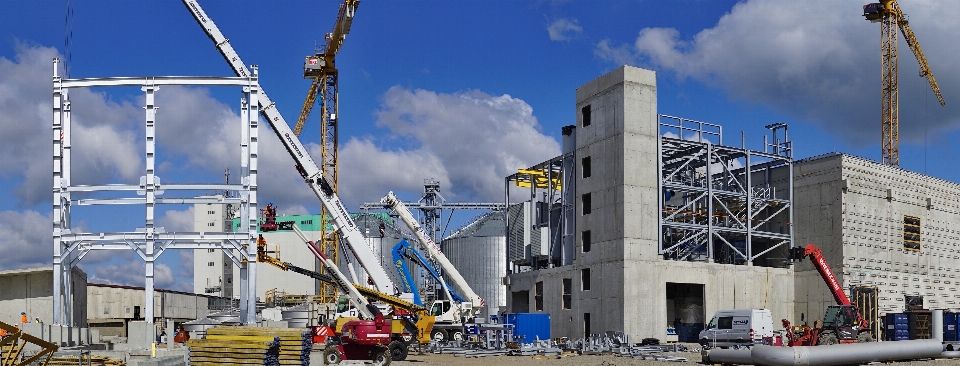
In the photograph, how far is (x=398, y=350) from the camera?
117ft

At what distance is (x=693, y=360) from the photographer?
123ft

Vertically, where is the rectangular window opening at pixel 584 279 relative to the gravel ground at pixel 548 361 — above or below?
above

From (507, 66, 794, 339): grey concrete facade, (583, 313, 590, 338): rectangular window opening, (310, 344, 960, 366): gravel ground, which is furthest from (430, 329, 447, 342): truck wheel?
(310, 344, 960, 366): gravel ground

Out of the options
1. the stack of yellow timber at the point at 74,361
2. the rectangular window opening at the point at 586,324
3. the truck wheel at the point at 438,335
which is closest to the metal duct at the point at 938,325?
the rectangular window opening at the point at 586,324

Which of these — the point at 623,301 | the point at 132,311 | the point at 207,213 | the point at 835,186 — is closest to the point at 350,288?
the point at 623,301

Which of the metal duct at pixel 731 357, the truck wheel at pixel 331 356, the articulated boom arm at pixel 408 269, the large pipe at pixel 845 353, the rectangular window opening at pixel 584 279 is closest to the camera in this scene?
the large pipe at pixel 845 353

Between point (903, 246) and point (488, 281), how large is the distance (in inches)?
1398

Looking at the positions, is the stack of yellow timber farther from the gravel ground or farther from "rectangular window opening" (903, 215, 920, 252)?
"rectangular window opening" (903, 215, 920, 252)

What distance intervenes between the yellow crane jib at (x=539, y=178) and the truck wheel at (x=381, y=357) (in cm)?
2663

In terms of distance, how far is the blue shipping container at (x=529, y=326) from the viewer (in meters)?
48.6

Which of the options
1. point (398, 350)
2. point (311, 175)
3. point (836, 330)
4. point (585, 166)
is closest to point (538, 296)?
point (585, 166)

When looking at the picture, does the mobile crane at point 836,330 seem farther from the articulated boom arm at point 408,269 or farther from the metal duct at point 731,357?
the articulated boom arm at point 408,269

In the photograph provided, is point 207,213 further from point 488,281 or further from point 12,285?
point 12,285

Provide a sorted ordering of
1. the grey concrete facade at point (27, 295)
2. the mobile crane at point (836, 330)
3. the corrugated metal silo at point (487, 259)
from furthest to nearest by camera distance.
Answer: the corrugated metal silo at point (487, 259) → the grey concrete facade at point (27, 295) → the mobile crane at point (836, 330)
